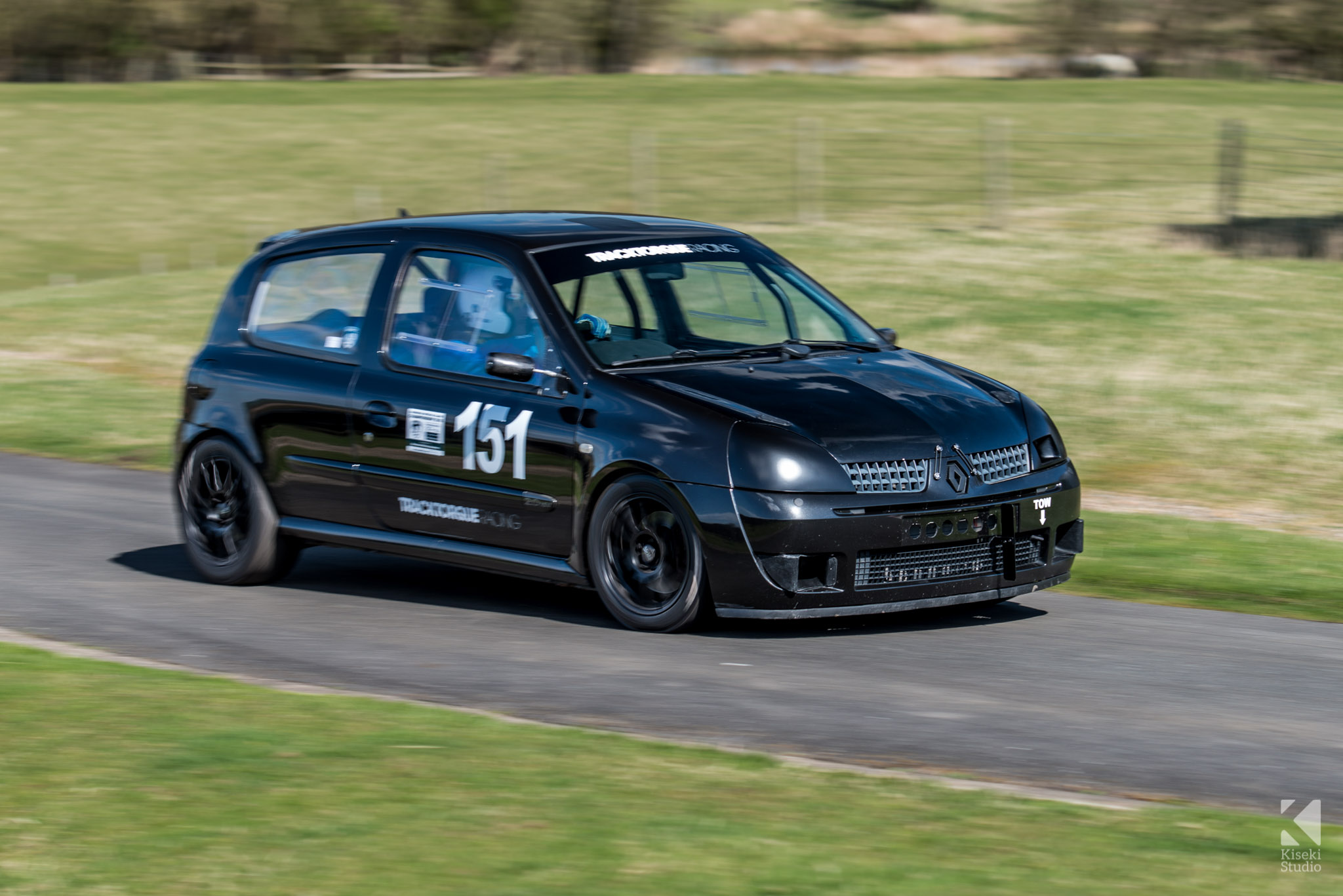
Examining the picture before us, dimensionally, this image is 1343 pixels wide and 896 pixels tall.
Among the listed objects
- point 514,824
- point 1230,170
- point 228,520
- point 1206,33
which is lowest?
point 514,824

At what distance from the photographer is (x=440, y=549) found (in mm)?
8656

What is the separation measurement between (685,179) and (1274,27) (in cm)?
2992

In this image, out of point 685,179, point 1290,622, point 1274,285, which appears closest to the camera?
point 1290,622

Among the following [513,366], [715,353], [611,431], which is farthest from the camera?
[715,353]

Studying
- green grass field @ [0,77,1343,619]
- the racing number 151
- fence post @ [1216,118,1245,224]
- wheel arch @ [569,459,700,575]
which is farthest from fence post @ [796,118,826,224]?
wheel arch @ [569,459,700,575]

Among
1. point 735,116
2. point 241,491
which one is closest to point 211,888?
point 241,491

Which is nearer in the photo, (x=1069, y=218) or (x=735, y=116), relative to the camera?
(x=1069, y=218)

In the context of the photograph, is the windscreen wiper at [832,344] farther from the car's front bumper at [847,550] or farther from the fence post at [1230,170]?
the fence post at [1230,170]

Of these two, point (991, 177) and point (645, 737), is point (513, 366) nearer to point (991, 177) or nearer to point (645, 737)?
point (645, 737)

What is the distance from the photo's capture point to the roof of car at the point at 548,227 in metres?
8.75

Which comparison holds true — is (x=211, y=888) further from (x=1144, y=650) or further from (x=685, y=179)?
(x=685, y=179)

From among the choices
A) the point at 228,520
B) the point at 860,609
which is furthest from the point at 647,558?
the point at 228,520

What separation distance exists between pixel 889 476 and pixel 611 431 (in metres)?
1.15

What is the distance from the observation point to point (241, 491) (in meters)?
9.49
